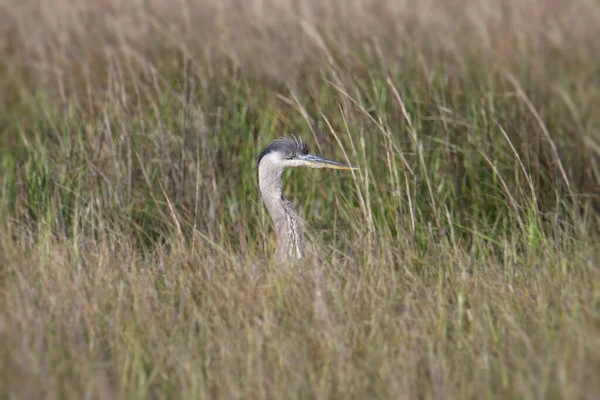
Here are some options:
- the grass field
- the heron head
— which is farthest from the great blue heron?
the grass field

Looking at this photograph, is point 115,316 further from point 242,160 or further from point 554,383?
point 242,160

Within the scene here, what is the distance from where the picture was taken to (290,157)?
4.51 meters

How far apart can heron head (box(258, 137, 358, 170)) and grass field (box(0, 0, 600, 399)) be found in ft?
0.47

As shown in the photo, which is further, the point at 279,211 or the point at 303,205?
the point at 303,205

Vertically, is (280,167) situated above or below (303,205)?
above

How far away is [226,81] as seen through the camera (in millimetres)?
5762

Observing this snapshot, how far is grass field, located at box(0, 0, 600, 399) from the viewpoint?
311cm

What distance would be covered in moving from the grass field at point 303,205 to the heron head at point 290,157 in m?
0.14

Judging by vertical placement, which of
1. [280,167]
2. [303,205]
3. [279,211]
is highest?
[280,167]

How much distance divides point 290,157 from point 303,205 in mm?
674

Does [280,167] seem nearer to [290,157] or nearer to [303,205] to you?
[290,157]

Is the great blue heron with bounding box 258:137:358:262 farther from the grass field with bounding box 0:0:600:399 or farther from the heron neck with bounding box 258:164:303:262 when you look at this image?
the grass field with bounding box 0:0:600:399

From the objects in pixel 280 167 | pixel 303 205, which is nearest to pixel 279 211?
pixel 280 167

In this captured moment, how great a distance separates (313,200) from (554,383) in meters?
2.35
